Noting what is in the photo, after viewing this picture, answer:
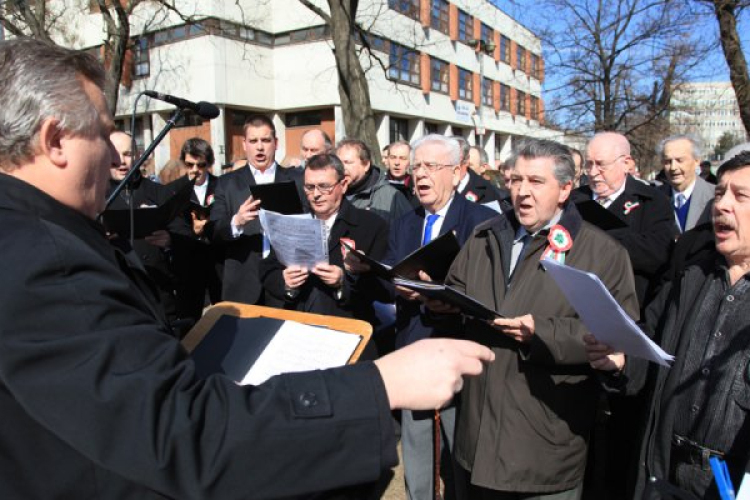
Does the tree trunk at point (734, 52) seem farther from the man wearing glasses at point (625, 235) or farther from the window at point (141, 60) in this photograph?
the window at point (141, 60)

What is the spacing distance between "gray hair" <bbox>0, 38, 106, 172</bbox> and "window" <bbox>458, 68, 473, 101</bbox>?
3806 centimetres

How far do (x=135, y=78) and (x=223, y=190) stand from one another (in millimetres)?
25102

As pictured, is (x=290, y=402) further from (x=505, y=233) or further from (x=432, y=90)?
(x=432, y=90)

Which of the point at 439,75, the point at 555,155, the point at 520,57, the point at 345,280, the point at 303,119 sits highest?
the point at 520,57

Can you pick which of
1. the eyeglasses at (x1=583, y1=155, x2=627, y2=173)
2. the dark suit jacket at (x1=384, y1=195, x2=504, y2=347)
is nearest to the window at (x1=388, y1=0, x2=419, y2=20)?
the eyeglasses at (x1=583, y1=155, x2=627, y2=173)

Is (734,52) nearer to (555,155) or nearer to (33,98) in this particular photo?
(555,155)

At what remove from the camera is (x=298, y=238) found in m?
3.16

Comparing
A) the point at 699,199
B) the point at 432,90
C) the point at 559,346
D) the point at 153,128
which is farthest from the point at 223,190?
the point at 432,90

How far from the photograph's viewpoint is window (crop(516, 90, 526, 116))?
152ft

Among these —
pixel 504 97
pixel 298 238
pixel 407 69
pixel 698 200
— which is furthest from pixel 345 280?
pixel 504 97

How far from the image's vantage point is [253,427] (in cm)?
96

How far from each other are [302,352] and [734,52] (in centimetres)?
822

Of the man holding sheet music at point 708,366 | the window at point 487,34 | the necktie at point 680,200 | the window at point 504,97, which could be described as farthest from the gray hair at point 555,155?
the window at point 504,97

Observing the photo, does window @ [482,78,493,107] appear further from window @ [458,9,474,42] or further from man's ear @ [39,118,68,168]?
man's ear @ [39,118,68,168]
